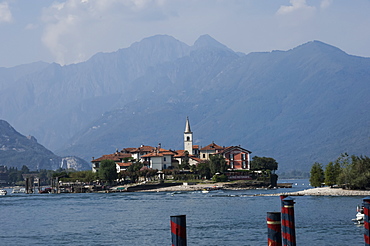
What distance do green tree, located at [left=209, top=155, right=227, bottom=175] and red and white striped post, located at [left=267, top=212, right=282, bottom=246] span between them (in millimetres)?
149986

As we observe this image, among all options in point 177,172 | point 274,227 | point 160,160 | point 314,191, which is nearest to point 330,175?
point 314,191

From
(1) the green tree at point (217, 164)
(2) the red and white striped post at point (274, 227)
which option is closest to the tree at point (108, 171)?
(1) the green tree at point (217, 164)

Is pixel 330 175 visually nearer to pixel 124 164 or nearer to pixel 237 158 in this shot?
pixel 237 158

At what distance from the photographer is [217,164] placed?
569 ft

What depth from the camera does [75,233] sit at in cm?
6381

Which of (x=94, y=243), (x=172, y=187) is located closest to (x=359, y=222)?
(x=94, y=243)

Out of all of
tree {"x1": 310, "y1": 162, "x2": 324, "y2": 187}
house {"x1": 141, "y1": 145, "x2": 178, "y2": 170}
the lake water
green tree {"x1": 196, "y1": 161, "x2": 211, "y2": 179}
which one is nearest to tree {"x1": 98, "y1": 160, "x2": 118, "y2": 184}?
house {"x1": 141, "y1": 145, "x2": 178, "y2": 170}

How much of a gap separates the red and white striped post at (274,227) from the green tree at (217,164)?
150 m

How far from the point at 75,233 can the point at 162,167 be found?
126636mm

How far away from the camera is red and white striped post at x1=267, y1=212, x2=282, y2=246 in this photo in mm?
21516

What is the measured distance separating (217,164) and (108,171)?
27036 mm

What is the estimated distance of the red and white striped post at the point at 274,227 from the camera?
2152 centimetres

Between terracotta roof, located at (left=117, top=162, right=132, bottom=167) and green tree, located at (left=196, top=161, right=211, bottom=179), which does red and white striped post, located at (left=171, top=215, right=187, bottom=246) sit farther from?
terracotta roof, located at (left=117, top=162, right=132, bottom=167)

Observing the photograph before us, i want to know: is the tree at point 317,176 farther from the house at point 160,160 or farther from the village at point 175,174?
the house at point 160,160
